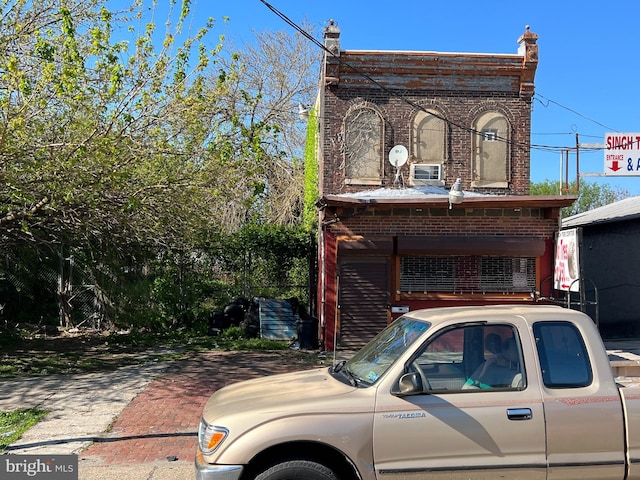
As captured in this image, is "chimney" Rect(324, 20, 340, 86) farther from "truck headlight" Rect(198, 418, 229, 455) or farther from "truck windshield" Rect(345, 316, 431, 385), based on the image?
"truck headlight" Rect(198, 418, 229, 455)

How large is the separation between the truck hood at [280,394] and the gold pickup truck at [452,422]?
0.6 inches

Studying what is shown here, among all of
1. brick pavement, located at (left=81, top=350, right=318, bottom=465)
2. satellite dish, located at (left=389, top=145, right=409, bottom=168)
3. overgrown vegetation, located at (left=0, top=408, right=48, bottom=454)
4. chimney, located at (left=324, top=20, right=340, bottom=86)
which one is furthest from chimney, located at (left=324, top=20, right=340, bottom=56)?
overgrown vegetation, located at (left=0, top=408, right=48, bottom=454)

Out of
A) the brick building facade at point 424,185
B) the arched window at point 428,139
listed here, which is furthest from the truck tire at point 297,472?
the arched window at point 428,139

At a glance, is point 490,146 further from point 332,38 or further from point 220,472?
point 220,472

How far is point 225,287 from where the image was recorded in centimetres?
1628

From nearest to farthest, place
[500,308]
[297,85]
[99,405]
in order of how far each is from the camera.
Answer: [500,308] → [99,405] → [297,85]

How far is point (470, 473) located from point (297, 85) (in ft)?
79.7

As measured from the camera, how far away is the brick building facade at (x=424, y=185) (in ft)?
43.1

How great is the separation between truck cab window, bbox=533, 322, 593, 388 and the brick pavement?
3.78 m

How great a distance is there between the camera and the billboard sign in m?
14.9

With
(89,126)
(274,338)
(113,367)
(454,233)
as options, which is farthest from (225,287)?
(89,126)

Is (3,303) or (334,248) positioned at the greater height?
(334,248)

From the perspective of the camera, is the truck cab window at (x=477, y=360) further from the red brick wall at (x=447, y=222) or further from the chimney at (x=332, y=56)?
the chimney at (x=332, y=56)

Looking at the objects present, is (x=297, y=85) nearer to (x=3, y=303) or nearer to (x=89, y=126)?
(x=3, y=303)
